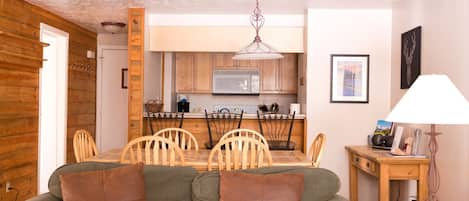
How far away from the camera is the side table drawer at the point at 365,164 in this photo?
3.97 metres

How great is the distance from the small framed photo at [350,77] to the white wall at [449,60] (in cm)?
93

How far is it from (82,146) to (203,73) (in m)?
3.49

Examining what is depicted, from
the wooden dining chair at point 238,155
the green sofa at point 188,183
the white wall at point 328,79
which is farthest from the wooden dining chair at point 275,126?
the green sofa at point 188,183

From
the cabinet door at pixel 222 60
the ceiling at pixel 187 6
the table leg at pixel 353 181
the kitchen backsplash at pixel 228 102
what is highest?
the ceiling at pixel 187 6

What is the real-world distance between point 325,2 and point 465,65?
184 cm

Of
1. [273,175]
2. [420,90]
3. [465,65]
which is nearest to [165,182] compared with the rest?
[273,175]

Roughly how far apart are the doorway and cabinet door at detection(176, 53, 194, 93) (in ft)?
5.81

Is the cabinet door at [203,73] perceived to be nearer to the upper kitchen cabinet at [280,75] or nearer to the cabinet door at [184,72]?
the cabinet door at [184,72]

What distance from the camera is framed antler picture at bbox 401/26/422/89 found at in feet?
13.4

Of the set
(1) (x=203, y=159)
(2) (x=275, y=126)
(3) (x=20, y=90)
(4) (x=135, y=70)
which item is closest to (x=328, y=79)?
(2) (x=275, y=126)

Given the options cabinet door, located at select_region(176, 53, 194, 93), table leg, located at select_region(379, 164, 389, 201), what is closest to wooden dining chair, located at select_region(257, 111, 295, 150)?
table leg, located at select_region(379, 164, 389, 201)

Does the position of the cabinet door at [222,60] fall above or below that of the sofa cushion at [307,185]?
above

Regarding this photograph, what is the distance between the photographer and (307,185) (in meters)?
2.67

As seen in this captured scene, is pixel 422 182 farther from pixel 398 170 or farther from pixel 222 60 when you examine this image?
pixel 222 60
